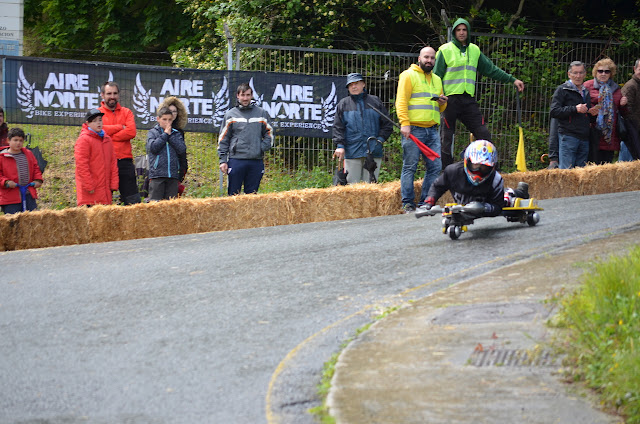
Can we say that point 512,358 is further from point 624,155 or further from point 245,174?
point 624,155

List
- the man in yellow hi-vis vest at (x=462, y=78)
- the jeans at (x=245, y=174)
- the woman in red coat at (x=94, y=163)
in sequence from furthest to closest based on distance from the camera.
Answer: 1. the jeans at (x=245, y=174)
2. the man in yellow hi-vis vest at (x=462, y=78)
3. the woman in red coat at (x=94, y=163)

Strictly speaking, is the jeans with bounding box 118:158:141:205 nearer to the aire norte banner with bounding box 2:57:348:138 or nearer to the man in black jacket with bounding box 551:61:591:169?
the aire norte banner with bounding box 2:57:348:138

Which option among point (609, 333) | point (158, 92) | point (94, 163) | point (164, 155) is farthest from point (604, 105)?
point (609, 333)

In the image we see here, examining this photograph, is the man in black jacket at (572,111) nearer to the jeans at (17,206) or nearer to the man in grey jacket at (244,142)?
the man in grey jacket at (244,142)

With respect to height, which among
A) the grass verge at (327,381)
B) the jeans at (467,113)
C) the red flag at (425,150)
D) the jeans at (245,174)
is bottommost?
the grass verge at (327,381)

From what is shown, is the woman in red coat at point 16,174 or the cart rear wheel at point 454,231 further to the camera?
the woman in red coat at point 16,174

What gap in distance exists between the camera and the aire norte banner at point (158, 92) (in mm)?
14195

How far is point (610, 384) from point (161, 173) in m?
8.71

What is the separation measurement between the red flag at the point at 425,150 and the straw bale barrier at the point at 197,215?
70 centimetres

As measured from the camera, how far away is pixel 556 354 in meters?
5.30

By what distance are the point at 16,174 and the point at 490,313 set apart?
7810 millimetres

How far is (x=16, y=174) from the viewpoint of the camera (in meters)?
12.0

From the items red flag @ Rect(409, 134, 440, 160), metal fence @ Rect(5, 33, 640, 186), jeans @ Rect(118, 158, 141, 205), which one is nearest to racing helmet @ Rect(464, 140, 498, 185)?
red flag @ Rect(409, 134, 440, 160)

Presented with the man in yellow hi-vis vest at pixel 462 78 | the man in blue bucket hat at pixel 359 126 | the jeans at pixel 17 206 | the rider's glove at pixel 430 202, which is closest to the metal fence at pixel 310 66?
the man in blue bucket hat at pixel 359 126
